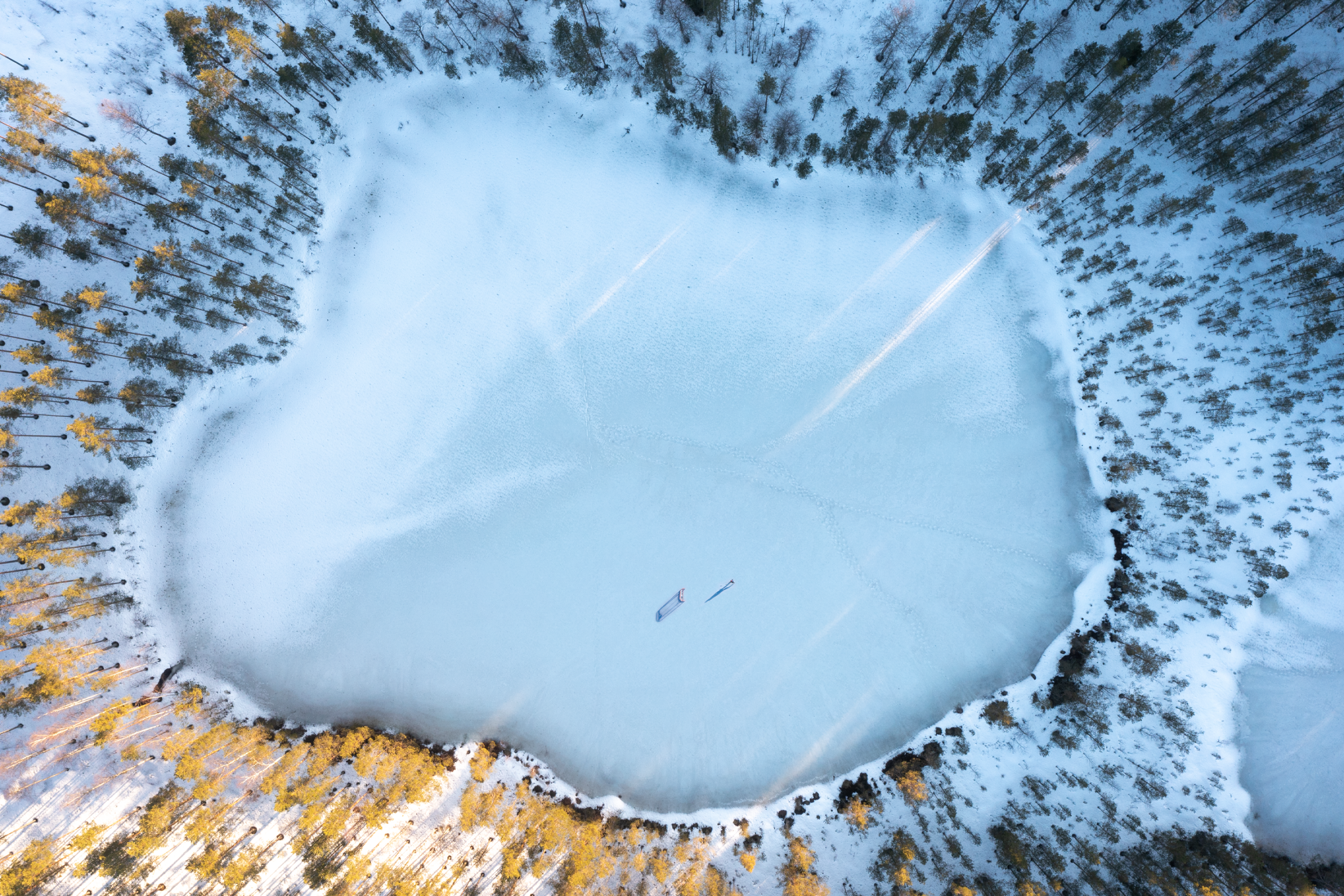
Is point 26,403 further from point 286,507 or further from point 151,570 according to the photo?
point 286,507

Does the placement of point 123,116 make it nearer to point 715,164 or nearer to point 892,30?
point 715,164

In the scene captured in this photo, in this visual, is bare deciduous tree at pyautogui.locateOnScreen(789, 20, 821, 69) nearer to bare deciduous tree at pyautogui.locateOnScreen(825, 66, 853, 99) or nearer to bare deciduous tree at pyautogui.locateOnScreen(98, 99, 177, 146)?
bare deciduous tree at pyautogui.locateOnScreen(825, 66, 853, 99)

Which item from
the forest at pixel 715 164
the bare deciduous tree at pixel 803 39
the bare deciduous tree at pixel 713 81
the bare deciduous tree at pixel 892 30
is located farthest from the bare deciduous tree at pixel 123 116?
the bare deciduous tree at pixel 892 30

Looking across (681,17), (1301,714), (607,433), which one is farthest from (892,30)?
(1301,714)

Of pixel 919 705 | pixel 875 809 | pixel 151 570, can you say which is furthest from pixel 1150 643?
pixel 151 570

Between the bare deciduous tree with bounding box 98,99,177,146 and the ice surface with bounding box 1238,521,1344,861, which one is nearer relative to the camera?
the ice surface with bounding box 1238,521,1344,861

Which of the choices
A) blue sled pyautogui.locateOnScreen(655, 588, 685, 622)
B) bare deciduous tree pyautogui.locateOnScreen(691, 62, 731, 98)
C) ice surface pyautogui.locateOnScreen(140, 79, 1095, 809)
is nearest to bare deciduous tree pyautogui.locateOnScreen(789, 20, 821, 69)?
bare deciduous tree pyautogui.locateOnScreen(691, 62, 731, 98)
